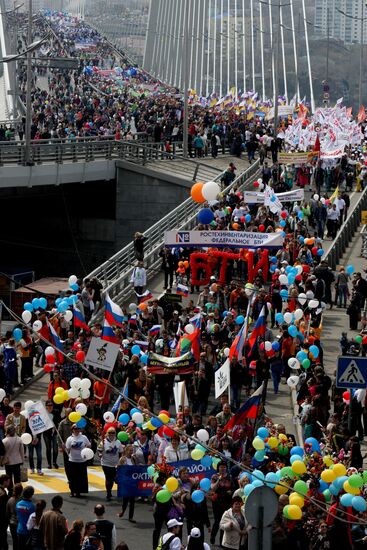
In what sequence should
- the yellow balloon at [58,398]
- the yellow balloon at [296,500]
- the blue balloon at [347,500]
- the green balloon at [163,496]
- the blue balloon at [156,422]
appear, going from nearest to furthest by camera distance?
1. the yellow balloon at [296,500]
2. the blue balloon at [347,500]
3. the green balloon at [163,496]
4. the blue balloon at [156,422]
5. the yellow balloon at [58,398]

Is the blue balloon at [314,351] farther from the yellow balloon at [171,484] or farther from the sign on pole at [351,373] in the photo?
the yellow balloon at [171,484]

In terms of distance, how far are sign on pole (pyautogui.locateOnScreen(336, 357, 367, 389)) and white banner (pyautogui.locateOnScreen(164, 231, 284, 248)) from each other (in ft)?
36.3

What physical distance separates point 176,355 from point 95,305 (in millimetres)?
6885

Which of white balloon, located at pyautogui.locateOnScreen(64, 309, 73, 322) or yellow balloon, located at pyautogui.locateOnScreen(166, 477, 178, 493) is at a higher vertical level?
yellow balloon, located at pyautogui.locateOnScreen(166, 477, 178, 493)

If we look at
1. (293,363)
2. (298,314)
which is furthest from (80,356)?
(298,314)

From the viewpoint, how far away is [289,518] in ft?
62.4

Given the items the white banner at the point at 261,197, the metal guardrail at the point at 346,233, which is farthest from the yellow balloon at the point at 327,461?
the metal guardrail at the point at 346,233

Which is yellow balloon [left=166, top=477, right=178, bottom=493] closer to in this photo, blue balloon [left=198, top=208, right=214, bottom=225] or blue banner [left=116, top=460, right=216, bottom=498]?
blue banner [left=116, top=460, right=216, bottom=498]

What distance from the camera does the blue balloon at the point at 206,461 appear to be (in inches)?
844

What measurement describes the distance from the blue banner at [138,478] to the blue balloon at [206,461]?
41 mm

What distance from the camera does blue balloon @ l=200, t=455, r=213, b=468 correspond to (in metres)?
21.4

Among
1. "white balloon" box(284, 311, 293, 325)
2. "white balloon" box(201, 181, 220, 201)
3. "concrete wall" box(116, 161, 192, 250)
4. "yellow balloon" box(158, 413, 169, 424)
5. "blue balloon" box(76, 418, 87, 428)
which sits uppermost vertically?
"white balloon" box(201, 181, 220, 201)

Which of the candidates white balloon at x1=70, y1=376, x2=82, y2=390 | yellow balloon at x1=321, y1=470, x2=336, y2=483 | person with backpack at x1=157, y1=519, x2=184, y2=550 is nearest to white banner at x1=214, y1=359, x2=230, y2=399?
white balloon at x1=70, y1=376, x2=82, y2=390

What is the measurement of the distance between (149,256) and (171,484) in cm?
1948
